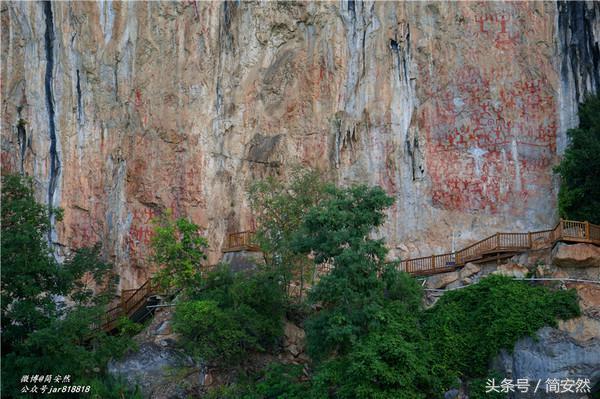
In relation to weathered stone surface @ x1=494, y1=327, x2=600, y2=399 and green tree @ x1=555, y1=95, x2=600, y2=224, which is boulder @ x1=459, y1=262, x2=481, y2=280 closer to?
green tree @ x1=555, y1=95, x2=600, y2=224

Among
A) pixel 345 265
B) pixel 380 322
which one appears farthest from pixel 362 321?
pixel 345 265

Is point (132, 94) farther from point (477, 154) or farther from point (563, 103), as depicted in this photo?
point (563, 103)

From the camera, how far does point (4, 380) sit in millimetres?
21719

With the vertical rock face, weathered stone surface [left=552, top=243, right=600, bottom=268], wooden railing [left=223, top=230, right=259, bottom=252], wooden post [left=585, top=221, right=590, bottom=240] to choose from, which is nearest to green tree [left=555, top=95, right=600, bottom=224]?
wooden post [left=585, top=221, right=590, bottom=240]

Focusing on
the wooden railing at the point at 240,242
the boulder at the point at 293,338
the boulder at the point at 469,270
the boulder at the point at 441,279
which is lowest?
the boulder at the point at 293,338

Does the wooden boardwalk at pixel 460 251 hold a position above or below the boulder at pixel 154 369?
above

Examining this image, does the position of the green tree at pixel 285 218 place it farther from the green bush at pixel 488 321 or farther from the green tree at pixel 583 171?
the green tree at pixel 583 171

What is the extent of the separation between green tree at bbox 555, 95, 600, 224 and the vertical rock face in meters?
1.52

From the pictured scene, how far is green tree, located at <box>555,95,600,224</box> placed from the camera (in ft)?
78.8

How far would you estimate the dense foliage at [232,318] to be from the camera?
22.2 metres

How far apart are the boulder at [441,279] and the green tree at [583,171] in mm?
3698

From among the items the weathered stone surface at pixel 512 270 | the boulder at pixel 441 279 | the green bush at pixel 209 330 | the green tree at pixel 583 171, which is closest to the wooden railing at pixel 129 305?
the green bush at pixel 209 330

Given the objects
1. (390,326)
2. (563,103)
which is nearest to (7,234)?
(390,326)

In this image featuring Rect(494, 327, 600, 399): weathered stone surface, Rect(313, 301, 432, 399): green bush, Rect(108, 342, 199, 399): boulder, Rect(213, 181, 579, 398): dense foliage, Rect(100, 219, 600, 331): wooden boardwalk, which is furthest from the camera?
Rect(100, 219, 600, 331): wooden boardwalk
